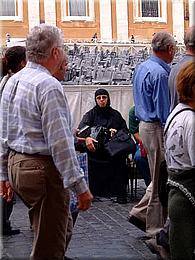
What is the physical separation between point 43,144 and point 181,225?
37.0 inches

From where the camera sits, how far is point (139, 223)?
6.27 metres

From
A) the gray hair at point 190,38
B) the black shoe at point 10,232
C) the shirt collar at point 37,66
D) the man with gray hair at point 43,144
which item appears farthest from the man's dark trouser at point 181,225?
the black shoe at point 10,232

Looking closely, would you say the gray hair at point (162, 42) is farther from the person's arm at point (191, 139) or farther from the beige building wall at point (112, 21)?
the beige building wall at point (112, 21)

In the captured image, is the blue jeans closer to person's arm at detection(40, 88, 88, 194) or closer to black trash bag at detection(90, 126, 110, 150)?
black trash bag at detection(90, 126, 110, 150)

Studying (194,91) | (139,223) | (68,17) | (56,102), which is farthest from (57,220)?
(68,17)

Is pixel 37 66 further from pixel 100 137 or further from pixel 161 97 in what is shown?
pixel 100 137

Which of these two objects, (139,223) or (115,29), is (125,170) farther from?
(115,29)

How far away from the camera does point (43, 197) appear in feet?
13.3

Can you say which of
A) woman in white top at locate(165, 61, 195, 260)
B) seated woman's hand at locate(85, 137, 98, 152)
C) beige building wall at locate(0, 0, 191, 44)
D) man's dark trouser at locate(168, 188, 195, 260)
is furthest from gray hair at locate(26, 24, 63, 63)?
beige building wall at locate(0, 0, 191, 44)

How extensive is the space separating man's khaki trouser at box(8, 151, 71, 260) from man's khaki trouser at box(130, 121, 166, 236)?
5.81 feet

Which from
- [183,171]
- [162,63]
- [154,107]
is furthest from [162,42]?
[183,171]

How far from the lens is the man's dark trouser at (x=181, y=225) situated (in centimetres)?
412

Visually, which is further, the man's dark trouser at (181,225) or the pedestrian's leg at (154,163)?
the pedestrian's leg at (154,163)

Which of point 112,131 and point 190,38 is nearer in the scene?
point 190,38
